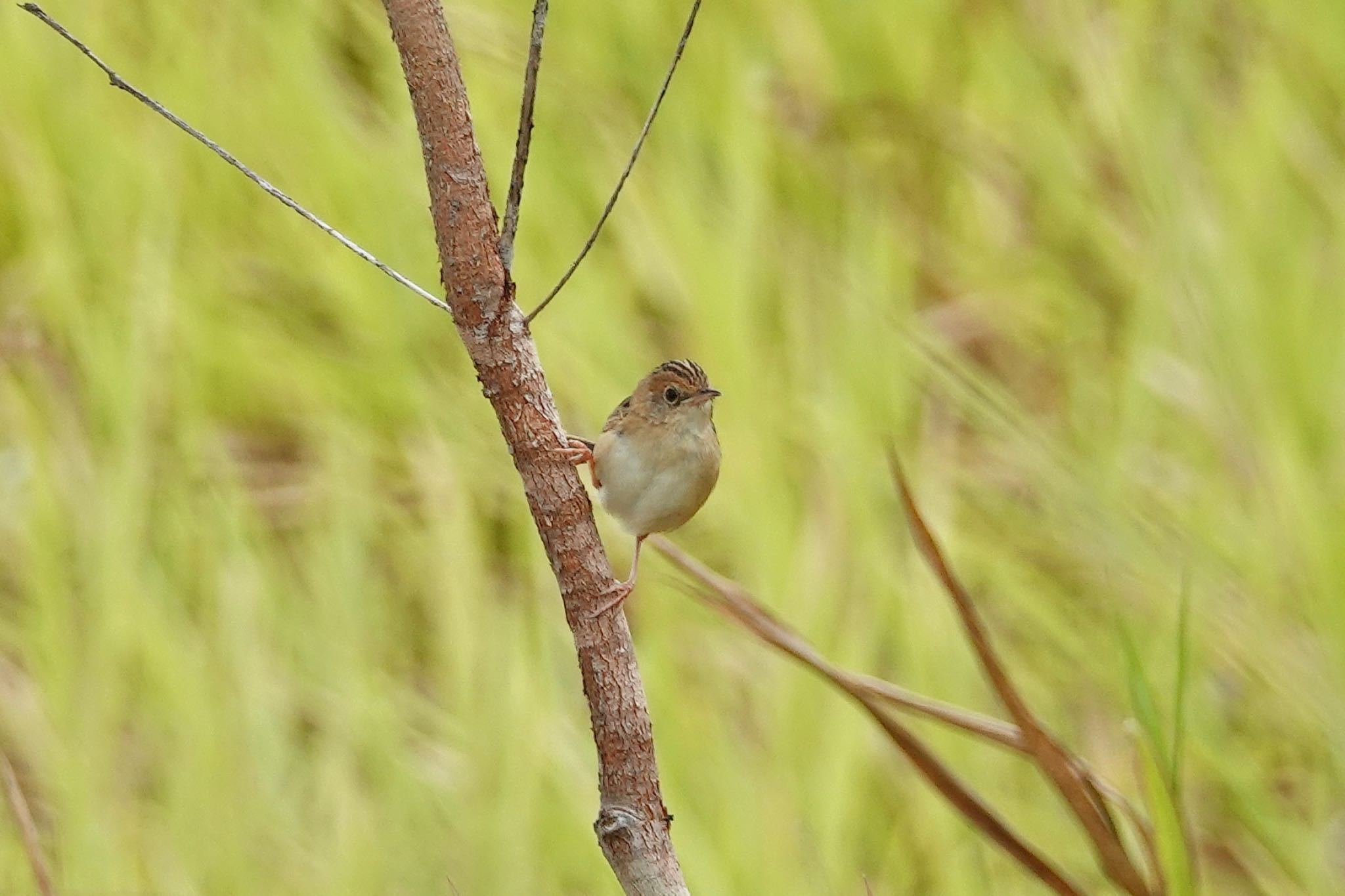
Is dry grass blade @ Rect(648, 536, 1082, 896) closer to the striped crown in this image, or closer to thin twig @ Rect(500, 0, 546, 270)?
thin twig @ Rect(500, 0, 546, 270)

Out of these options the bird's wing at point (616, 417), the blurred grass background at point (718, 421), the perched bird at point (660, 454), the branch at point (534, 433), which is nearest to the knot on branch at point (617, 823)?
the branch at point (534, 433)

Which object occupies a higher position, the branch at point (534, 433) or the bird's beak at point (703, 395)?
the bird's beak at point (703, 395)

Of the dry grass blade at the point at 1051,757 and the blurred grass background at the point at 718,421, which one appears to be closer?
the dry grass blade at the point at 1051,757

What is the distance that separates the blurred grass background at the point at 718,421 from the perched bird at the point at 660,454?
0.11 metres

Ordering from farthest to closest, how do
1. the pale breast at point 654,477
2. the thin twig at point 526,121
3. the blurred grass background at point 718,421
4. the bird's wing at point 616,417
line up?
the blurred grass background at point 718,421 → the bird's wing at point 616,417 → the pale breast at point 654,477 → the thin twig at point 526,121

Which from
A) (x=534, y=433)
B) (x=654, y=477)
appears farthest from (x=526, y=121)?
(x=654, y=477)

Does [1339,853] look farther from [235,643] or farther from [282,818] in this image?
[235,643]

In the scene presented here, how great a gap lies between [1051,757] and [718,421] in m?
2.12

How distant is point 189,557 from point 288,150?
106 cm

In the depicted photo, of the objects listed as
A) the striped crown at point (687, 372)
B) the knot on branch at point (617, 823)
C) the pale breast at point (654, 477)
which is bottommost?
the knot on branch at point (617, 823)

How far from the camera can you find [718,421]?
350 cm

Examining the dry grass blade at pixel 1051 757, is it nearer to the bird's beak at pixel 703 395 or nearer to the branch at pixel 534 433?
the branch at pixel 534 433

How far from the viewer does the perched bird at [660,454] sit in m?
2.43

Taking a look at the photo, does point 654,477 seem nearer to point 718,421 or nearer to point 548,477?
point 718,421
